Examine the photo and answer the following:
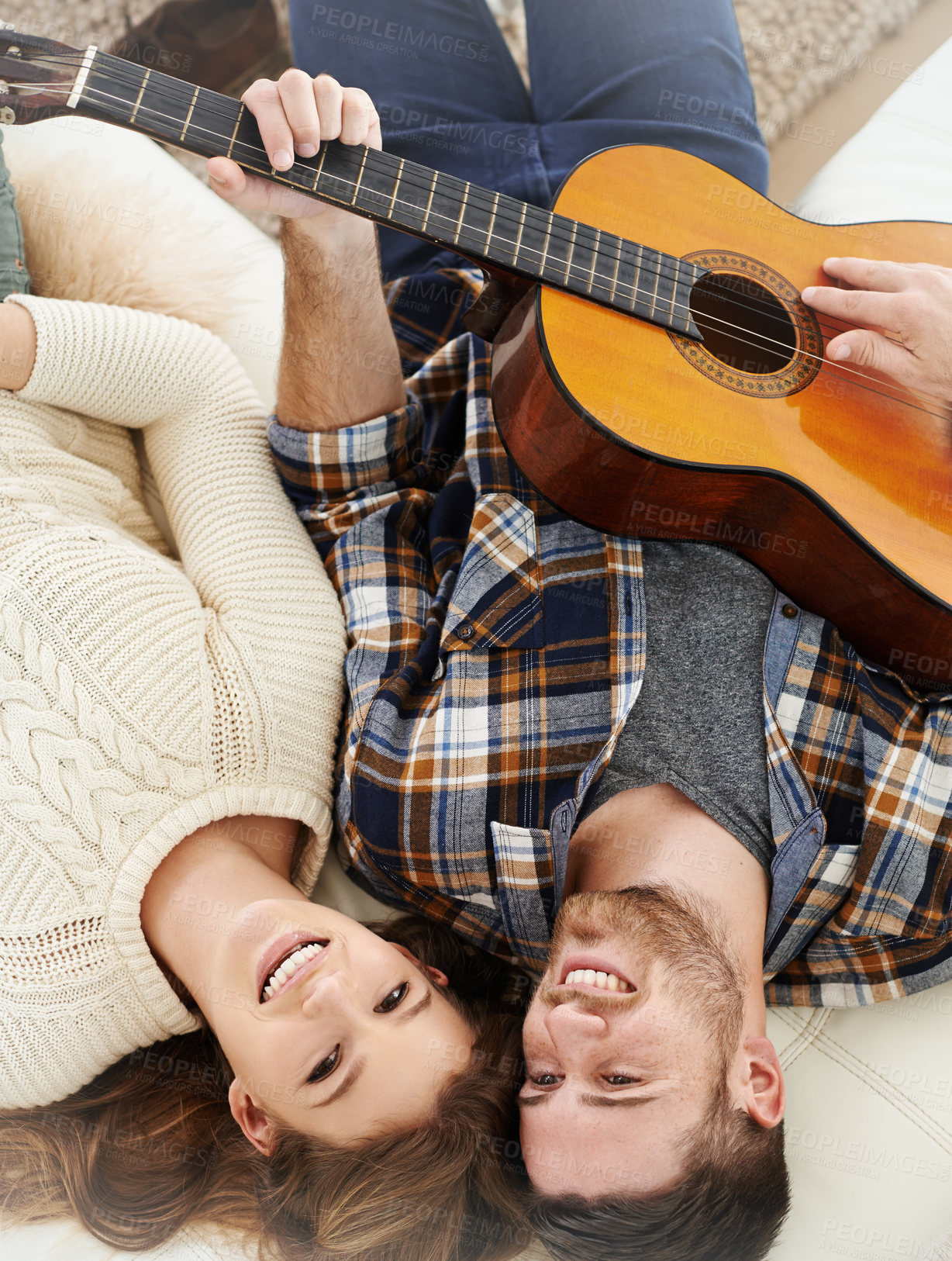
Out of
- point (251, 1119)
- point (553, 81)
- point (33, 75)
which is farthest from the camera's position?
point (553, 81)

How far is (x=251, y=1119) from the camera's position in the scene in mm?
1129

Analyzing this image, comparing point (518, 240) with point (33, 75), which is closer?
point (33, 75)

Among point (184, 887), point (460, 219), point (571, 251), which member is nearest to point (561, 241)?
point (571, 251)

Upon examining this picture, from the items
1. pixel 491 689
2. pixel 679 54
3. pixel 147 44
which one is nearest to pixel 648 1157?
pixel 491 689

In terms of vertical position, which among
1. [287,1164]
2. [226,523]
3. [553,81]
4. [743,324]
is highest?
[553,81]

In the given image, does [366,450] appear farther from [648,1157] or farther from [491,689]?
[648,1157]

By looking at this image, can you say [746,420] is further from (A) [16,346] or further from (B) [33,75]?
(A) [16,346]

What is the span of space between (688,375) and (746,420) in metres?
0.10

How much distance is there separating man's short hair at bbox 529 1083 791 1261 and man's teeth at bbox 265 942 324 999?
1.39 ft

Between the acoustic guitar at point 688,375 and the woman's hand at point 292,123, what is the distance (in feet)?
0.07

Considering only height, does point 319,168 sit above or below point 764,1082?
above

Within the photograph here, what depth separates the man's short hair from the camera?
1.01m

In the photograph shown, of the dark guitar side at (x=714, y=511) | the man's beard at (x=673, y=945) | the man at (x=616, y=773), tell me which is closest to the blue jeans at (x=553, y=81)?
the man at (x=616, y=773)

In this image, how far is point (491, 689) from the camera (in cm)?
120
